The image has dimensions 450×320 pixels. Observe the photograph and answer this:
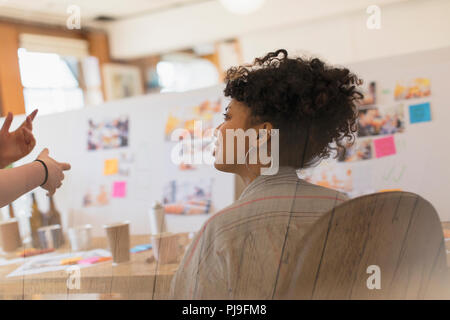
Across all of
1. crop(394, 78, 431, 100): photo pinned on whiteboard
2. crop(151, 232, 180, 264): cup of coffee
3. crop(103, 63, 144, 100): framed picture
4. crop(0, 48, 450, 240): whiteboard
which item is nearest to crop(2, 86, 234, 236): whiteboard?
crop(0, 48, 450, 240): whiteboard

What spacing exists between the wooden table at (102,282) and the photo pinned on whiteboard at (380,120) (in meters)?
0.43

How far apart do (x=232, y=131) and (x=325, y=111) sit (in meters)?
0.14

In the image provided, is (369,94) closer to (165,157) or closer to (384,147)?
(384,147)

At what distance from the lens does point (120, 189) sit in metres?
1.26

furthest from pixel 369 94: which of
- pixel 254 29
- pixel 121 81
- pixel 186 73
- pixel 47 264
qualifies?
pixel 186 73

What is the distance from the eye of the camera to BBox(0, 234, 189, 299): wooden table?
2.46 feet

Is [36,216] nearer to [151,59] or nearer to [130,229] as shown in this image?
[130,229]

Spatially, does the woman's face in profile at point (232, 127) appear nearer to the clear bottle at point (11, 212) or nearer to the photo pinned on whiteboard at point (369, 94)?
the photo pinned on whiteboard at point (369, 94)

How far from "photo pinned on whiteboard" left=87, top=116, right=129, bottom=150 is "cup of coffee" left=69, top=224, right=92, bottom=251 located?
0.27 m

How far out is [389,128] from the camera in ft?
2.90

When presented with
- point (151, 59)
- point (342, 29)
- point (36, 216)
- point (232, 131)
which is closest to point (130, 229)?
point (36, 216)

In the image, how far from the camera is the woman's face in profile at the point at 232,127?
2.31 feet

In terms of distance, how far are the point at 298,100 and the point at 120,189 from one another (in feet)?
2.40
